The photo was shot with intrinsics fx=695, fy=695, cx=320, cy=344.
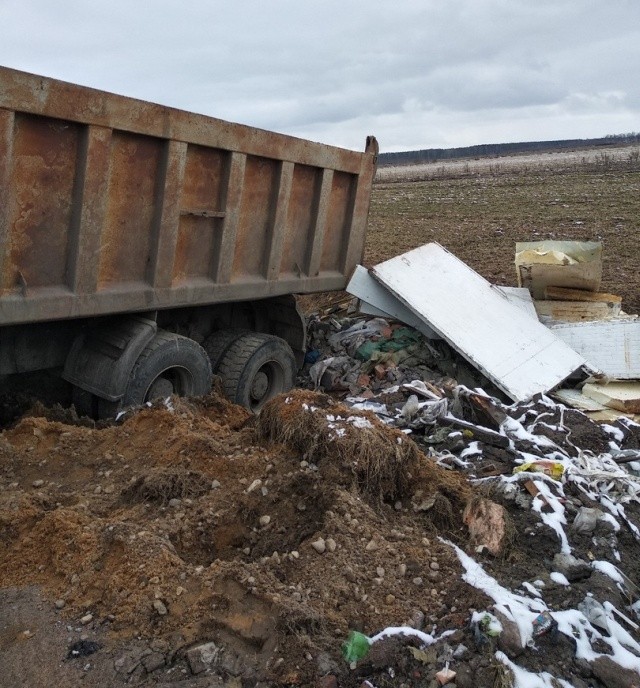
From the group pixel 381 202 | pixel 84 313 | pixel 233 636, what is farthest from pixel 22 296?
pixel 381 202

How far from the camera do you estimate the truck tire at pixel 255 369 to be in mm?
5598

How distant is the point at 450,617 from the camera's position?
105 inches

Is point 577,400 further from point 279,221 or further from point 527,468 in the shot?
point 279,221

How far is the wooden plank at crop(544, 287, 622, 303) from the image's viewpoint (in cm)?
741

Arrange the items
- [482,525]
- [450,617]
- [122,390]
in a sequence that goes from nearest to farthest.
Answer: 1. [450,617]
2. [482,525]
3. [122,390]

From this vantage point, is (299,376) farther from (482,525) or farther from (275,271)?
(482,525)

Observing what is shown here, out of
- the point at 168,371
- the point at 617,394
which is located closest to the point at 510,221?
the point at 617,394

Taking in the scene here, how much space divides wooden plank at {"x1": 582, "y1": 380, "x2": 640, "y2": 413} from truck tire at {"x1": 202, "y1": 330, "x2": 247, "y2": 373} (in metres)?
3.02

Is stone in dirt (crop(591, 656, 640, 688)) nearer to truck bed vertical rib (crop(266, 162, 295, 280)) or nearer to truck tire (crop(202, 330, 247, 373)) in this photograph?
truck tire (crop(202, 330, 247, 373))

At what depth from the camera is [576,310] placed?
7.38m

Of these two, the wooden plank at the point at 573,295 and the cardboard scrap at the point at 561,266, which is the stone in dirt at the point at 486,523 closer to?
the cardboard scrap at the point at 561,266

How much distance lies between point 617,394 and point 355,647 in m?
4.22

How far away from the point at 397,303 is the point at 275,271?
1.41 meters

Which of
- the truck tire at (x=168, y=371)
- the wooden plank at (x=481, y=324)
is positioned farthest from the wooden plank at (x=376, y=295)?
the truck tire at (x=168, y=371)
